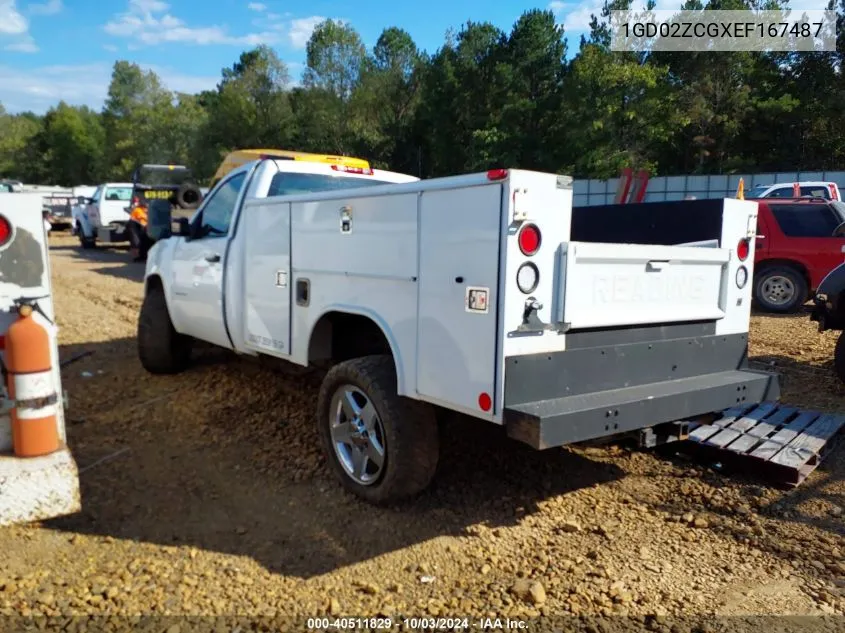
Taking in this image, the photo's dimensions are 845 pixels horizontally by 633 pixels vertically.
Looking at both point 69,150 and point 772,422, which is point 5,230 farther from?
point 69,150

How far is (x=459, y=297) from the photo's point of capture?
10.5 ft

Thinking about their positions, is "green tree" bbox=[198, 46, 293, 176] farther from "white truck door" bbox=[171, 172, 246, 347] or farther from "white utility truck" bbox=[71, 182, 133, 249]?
"white truck door" bbox=[171, 172, 246, 347]

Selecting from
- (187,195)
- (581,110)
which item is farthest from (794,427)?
(581,110)

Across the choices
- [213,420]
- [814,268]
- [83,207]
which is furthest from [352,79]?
[213,420]

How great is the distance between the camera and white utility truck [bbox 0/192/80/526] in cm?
332

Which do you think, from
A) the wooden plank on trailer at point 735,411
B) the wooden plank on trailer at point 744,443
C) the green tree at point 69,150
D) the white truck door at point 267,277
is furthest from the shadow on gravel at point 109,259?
the green tree at point 69,150

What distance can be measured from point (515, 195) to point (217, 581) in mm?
2132

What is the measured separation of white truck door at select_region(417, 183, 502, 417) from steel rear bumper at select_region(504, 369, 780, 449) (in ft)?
0.67

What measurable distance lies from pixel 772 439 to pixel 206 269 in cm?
423

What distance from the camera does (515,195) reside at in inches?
117

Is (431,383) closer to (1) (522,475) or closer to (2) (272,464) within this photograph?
(1) (522,475)

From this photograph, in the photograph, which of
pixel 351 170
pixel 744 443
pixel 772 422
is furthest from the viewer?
pixel 351 170

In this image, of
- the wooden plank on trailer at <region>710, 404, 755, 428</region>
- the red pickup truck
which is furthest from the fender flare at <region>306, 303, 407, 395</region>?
the red pickup truck

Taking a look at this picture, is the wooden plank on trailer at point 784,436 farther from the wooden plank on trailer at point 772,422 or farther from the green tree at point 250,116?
the green tree at point 250,116
